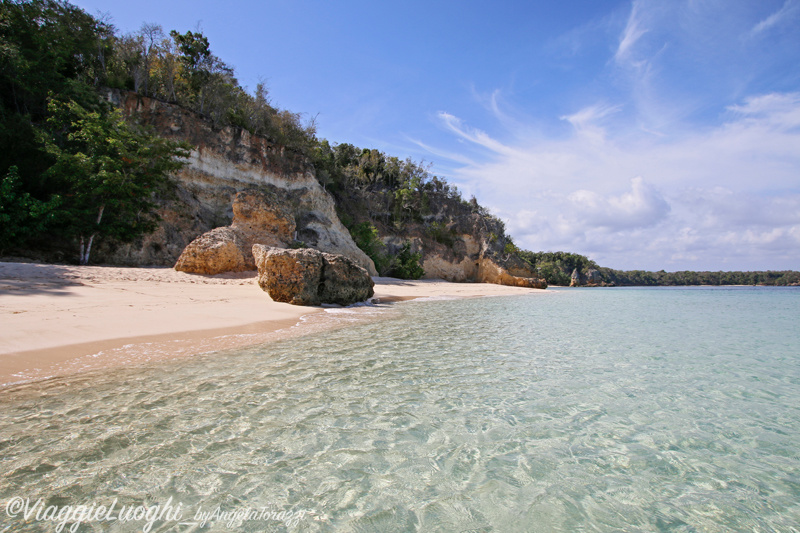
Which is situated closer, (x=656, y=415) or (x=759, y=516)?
(x=759, y=516)

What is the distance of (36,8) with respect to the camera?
16797 millimetres

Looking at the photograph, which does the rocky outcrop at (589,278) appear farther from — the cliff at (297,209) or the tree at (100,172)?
the tree at (100,172)

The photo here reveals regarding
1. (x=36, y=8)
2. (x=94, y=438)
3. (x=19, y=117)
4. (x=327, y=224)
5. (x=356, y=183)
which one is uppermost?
(x=36, y=8)

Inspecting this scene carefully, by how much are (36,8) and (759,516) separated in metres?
28.1

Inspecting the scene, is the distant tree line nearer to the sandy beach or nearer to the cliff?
the cliff

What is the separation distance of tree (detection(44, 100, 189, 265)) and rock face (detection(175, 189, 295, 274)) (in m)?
3.25

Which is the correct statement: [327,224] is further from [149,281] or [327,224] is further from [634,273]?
[634,273]

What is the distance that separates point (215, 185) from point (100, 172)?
288 inches

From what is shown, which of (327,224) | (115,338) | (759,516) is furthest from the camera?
(327,224)

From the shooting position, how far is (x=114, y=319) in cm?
676

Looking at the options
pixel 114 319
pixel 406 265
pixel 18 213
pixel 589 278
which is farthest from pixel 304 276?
pixel 589 278

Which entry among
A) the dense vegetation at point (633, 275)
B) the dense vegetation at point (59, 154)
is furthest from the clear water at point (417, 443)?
the dense vegetation at point (633, 275)

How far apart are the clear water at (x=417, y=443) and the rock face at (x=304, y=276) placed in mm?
5720

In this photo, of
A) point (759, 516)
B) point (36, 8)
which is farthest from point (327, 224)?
point (759, 516)
